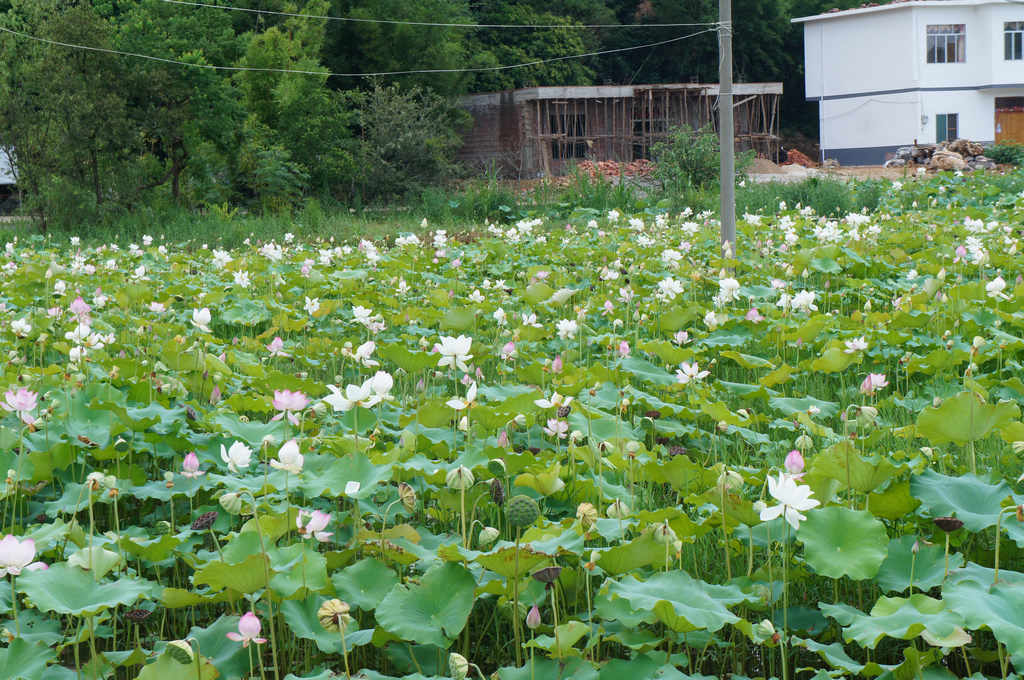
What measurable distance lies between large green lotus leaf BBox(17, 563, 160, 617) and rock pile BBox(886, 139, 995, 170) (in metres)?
22.1

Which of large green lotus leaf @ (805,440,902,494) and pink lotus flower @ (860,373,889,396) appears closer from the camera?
large green lotus leaf @ (805,440,902,494)

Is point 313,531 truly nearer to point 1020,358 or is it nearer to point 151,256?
point 1020,358

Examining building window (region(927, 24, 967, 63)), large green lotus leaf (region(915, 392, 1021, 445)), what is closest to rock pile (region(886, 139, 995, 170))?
building window (region(927, 24, 967, 63))

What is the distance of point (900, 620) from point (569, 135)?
25.7m

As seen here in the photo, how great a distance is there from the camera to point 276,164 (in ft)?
57.2

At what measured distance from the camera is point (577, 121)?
26.3 m

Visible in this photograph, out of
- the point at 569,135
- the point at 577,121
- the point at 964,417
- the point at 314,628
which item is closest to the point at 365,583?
the point at 314,628

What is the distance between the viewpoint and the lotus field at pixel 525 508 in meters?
1.68

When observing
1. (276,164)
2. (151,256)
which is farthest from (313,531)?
(276,164)

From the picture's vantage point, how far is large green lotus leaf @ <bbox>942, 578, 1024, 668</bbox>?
1.48 meters

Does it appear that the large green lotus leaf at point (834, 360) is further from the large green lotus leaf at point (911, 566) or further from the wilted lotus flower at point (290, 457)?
the wilted lotus flower at point (290, 457)

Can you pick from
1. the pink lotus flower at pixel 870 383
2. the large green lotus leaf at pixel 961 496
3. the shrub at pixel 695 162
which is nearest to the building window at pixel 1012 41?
the shrub at pixel 695 162

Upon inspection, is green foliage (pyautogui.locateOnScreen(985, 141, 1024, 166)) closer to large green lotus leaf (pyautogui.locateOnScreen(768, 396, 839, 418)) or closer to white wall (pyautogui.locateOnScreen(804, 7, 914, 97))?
white wall (pyautogui.locateOnScreen(804, 7, 914, 97))

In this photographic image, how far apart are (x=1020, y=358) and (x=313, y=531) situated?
3.22 m
